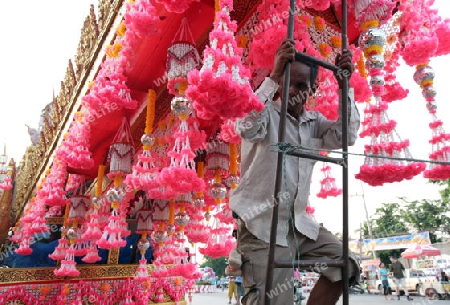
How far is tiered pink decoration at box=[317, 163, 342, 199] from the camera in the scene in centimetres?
369

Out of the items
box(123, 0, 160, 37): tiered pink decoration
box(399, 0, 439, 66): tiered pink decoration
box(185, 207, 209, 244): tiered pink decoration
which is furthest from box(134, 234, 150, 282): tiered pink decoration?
box(399, 0, 439, 66): tiered pink decoration

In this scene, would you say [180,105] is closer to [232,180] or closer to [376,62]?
[376,62]

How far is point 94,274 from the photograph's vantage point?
7.00 metres

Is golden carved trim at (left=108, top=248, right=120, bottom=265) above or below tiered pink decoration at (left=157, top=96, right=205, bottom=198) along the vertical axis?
below

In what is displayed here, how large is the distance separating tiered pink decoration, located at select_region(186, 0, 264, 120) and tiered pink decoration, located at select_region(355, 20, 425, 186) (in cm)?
123

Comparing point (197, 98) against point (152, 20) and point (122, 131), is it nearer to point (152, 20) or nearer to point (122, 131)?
point (152, 20)

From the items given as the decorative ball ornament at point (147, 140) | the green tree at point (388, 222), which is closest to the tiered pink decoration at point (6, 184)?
the decorative ball ornament at point (147, 140)

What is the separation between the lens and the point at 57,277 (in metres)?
6.80

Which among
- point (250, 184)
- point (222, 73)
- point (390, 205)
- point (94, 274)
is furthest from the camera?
point (390, 205)

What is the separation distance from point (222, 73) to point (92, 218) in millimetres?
4158

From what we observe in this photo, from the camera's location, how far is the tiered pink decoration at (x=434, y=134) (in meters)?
2.73

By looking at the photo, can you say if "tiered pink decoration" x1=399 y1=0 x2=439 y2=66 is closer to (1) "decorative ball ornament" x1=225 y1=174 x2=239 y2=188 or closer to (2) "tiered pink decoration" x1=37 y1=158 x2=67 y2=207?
(1) "decorative ball ornament" x1=225 y1=174 x2=239 y2=188

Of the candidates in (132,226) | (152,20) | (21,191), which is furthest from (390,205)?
(152,20)

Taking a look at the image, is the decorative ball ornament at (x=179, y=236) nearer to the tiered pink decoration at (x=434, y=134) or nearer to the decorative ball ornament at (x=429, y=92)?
the tiered pink decoration at (x=434, y=134)
